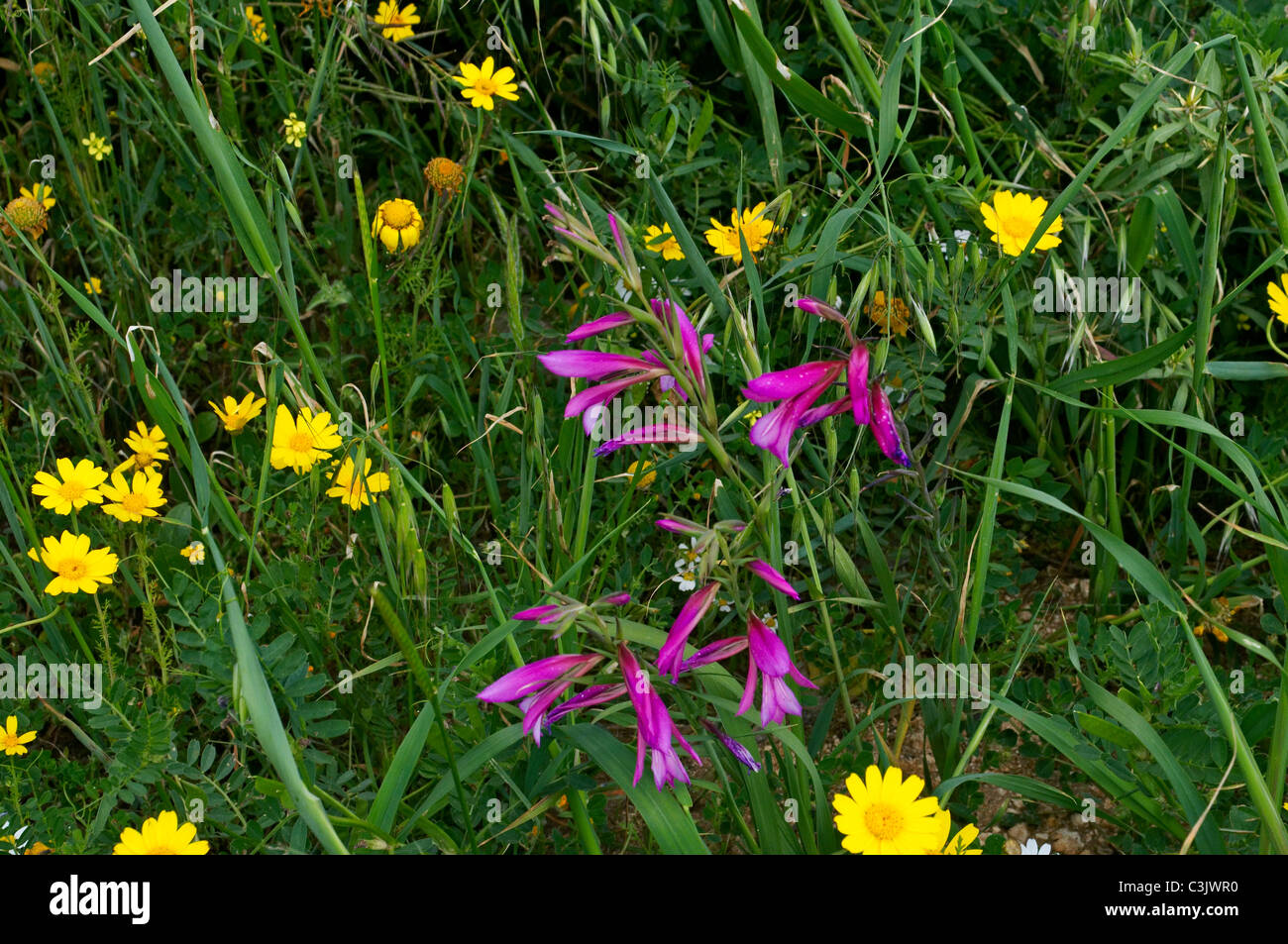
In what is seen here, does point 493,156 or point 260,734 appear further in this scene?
point 493,156

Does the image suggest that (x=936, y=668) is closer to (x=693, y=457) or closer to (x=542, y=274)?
(x=693, y=457)

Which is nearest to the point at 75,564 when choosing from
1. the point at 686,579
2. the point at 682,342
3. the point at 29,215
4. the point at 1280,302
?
the point at 29,215

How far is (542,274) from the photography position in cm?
266

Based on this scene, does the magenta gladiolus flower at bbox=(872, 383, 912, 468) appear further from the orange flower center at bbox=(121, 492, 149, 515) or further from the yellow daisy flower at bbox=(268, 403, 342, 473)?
the orange flower center at bbox=(121, 492, 149, 515)

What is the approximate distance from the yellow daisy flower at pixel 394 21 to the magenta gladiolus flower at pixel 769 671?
1.58 meters

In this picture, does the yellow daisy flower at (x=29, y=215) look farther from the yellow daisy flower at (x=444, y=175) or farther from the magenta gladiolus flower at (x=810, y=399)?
the magenta gladiolus flower at (x=810, y=399)

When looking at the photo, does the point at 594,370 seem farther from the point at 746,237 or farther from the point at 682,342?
the point at 746,237

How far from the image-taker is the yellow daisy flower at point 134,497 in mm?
1936

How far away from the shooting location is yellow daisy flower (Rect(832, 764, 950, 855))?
1.39 meters

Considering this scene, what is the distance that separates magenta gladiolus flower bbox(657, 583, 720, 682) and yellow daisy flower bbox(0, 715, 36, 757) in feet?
3.37

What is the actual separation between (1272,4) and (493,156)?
1649 millimetres

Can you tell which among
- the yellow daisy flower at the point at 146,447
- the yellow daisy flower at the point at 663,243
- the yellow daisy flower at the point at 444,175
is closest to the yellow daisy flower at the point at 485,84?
the yellow daisy flower at the point at 444,175

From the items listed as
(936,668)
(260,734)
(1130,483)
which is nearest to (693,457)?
(936,668)

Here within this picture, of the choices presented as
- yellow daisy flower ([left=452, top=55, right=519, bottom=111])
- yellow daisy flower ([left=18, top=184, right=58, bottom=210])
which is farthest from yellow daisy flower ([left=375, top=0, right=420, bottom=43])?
yellow daisy flower ([left=18, top=184, right=58, bottom=210])
